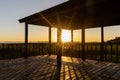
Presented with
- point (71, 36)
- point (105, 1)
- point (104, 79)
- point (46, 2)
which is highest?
point (46, 2)

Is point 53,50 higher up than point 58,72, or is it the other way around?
point 53,50

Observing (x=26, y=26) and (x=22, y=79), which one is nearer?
(x=22, y=79)

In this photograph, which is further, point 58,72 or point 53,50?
point 53,50

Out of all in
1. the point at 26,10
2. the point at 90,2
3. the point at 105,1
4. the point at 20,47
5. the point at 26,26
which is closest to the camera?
the point at 105,1

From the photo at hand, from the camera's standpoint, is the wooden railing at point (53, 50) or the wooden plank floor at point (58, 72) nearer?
the wooden plank floor at point (58, 72)

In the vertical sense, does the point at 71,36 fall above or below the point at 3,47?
above

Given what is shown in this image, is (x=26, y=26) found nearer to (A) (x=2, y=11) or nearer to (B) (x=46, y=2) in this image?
(B) (x=46, y=2)

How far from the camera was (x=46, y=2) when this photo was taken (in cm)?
804

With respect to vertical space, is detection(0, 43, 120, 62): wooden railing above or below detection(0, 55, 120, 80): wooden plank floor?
above

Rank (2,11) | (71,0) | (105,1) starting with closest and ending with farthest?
(105,1) → (71,0) → (2,11)

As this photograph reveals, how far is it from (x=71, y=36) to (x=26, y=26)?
3.76 metres

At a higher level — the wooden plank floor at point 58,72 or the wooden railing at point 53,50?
the wooden railing at point 53,50

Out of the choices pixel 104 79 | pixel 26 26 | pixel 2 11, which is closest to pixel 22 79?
pixel 104 79

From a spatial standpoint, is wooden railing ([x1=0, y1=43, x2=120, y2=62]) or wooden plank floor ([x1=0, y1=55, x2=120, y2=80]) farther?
wooden railing ([x1=0, y1=43, x2=120, y2=62])
